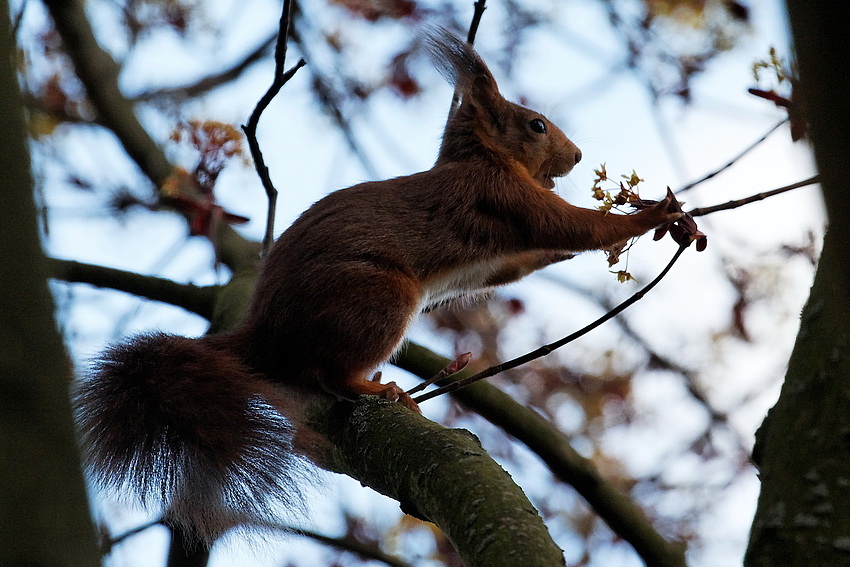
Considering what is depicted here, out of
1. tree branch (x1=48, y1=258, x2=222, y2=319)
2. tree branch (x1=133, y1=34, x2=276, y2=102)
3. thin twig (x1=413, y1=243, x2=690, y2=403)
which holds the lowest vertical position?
thin twig (x1=413, y1=243, x2=690, y2=403)

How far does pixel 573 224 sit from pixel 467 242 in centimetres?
38

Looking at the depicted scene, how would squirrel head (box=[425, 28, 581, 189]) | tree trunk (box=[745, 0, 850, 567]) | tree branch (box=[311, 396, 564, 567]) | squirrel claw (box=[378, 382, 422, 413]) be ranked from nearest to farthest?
tree trunk (box=[745, 0, 850, 567]), tree branch (box=[311, 396, 564, 567]), squirrel claw (box=[378, 382, 422, 413]), squirrel head (box=[425, 28, 581, 189])

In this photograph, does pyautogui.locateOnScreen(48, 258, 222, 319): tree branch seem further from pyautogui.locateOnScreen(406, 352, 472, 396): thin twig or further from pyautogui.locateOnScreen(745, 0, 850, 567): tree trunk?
pyautogui.locateOnScreen(745, 0, 850, 567): tree trunk

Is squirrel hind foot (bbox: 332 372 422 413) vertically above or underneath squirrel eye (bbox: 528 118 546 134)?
underneath

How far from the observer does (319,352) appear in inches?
111

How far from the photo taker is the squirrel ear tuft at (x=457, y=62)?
356 cm

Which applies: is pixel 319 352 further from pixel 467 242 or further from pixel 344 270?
pixel 467 242

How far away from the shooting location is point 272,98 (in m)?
2.71

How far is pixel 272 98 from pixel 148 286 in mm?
987

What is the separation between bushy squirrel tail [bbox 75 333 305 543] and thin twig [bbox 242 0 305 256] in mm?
654

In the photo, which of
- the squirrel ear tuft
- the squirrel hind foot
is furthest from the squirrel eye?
the squirrel hind foot

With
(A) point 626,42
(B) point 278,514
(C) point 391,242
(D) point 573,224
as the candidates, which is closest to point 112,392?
(B) point 278,514

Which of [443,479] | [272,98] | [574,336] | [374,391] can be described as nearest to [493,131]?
[272,98]

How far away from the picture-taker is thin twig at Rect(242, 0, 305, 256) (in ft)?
8.52
